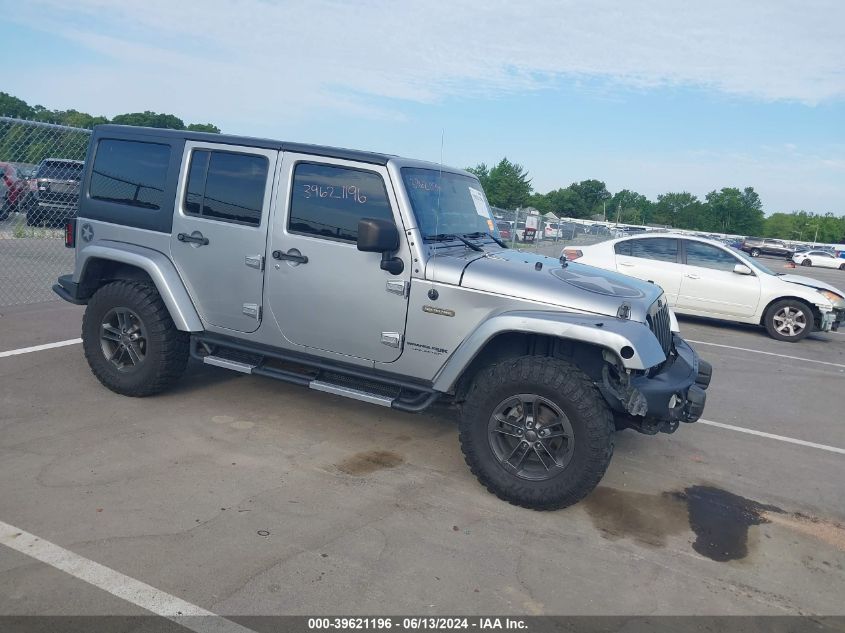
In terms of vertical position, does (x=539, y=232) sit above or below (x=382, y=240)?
above

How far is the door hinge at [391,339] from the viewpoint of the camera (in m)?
4.63

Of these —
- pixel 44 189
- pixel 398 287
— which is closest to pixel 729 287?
pixel 398 287

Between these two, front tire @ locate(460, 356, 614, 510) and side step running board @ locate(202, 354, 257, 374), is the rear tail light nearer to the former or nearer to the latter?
side step running board @ locate(202, 354, 257, 374)

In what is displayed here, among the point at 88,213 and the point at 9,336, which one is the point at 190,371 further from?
the point at 9,336

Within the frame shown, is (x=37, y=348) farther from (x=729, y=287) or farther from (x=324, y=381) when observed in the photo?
(x=729, y=287)

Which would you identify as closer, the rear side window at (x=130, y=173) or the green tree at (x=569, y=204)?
the rear side window at (x=130, y=173)

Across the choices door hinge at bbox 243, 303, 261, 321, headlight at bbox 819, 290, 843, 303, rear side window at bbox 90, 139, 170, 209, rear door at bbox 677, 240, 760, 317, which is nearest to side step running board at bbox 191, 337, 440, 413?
door hinge at bbox 243, 303, 261, 321

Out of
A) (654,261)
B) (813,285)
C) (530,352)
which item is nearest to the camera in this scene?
(530,352)

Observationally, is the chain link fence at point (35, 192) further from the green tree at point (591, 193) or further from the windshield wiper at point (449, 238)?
the green tree at point (591, 193)

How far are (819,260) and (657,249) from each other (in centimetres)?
3988

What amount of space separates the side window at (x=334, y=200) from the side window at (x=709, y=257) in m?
8.52

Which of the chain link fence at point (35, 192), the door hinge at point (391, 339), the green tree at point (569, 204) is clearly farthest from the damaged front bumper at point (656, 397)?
the green tree at point (569, 204)

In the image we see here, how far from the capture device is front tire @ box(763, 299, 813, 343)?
1128 centimetres

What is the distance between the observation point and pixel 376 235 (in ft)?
14.1
